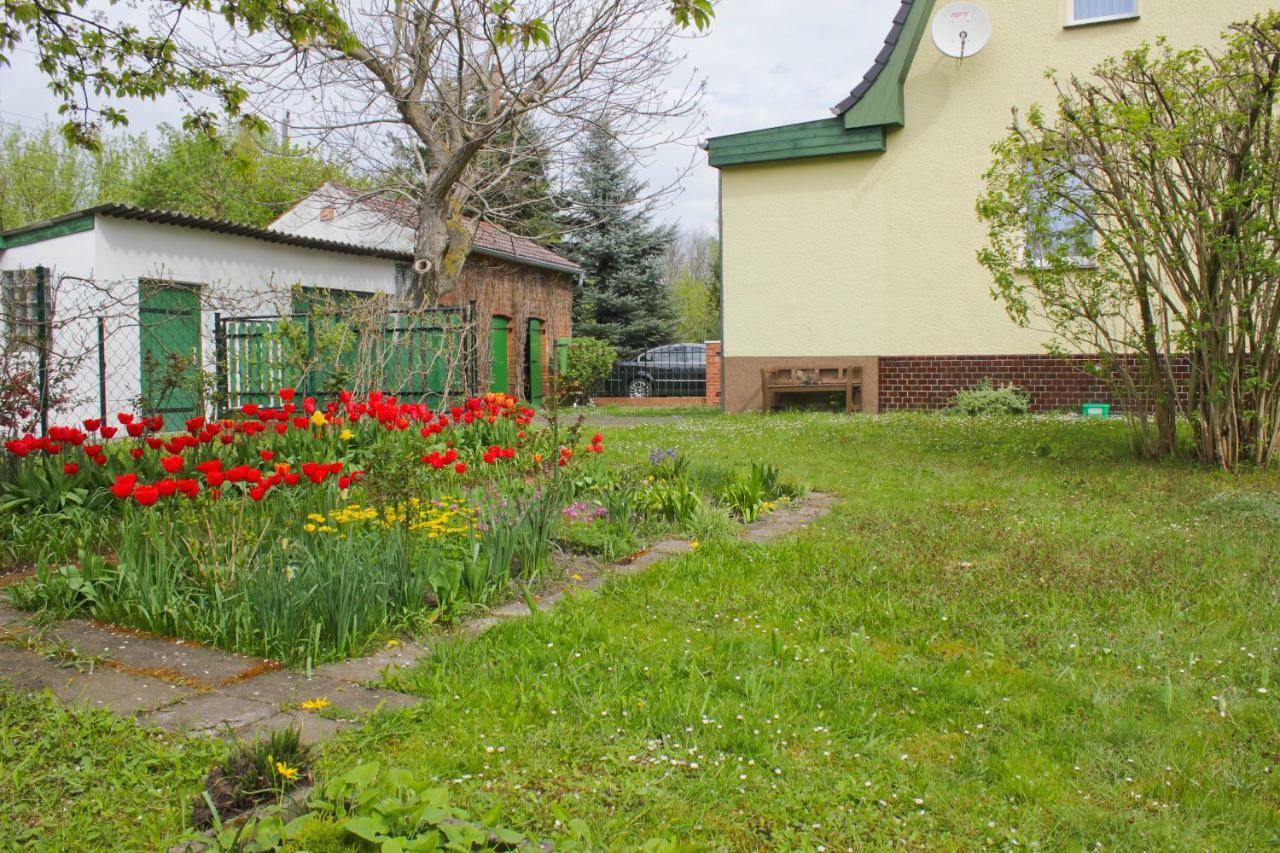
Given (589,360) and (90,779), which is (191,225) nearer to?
(589,360)

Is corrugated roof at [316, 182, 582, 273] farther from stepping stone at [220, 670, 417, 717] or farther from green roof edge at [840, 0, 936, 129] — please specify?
stepping stone at [220, 670, 417, 717]

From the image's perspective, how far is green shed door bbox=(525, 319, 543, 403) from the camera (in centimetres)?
2009

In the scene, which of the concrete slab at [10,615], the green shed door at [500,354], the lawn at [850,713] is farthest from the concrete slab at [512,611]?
the green shed door at [500,354]

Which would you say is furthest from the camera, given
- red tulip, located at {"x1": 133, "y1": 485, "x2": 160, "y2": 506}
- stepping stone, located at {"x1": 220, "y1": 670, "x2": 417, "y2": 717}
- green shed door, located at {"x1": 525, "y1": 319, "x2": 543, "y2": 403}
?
green shed door, located at {"x1": 525, "y1": 319, "x2": 543, "y2": 403}

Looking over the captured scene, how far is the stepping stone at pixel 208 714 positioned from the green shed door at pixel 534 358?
16786 mm

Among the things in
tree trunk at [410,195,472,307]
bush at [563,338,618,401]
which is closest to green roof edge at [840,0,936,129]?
tree trunk at [410,195,472,307]

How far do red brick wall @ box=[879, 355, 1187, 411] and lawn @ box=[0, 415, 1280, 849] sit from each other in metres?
8.63

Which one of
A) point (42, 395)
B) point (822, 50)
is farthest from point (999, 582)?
point (822, 50)

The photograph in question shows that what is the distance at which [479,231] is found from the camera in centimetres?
2002

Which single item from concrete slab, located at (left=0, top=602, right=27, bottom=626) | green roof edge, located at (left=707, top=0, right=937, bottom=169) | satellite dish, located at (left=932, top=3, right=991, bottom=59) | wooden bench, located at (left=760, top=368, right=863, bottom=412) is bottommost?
concrete slab, located at (left=0, top=602, right=27, bottom=626)

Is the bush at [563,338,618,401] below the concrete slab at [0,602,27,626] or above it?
above

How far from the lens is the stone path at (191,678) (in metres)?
2.70

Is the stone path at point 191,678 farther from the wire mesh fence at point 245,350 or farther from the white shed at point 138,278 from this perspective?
the white shed at point 138,278

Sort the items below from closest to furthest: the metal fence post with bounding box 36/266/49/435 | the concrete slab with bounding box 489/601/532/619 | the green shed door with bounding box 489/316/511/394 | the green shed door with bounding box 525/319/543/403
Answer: the concrete slab with bounding box 489/601/532/619 → the metal fence post with bounding box 36/266/49/435 → the green shed door with bounding box 489/316/511/394 → the green shed door with bounding box 525/319/543/403
